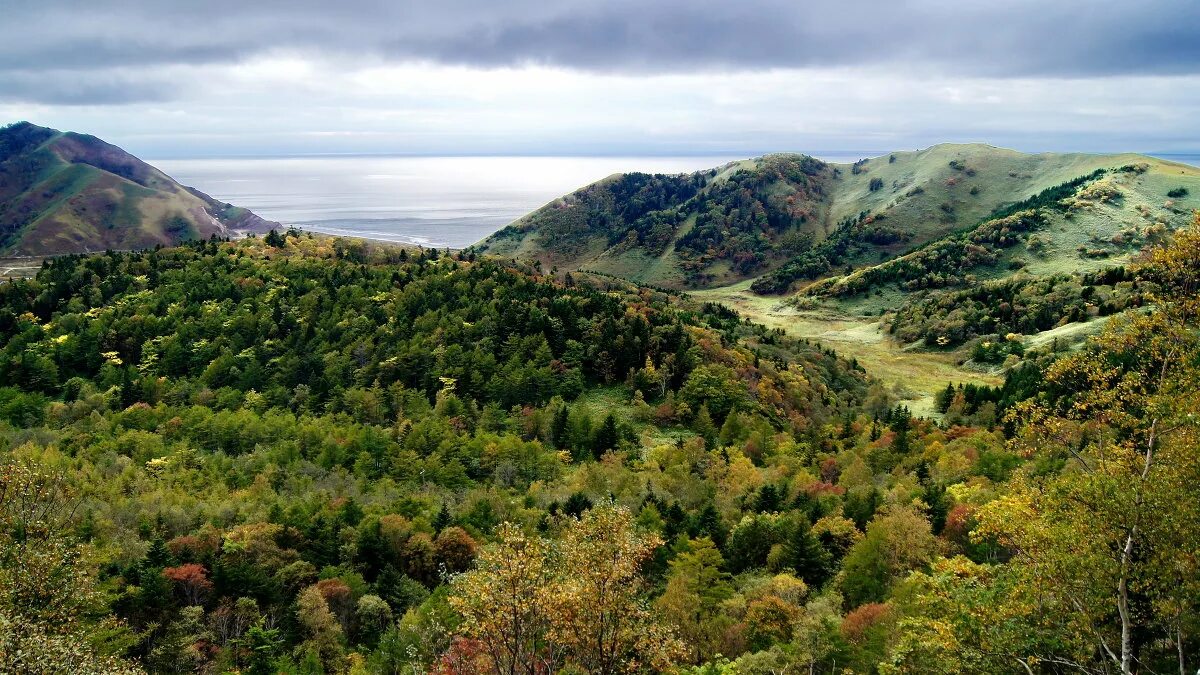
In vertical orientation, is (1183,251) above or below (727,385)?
above

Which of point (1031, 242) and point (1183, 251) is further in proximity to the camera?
point (1031, 242)

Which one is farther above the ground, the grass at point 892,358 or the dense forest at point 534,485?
the dense forest at point 534,485

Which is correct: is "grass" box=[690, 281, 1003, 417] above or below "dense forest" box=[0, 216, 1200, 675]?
below

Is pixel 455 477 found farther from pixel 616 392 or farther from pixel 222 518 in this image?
pixel 616 392

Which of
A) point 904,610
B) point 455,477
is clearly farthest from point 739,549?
point 455,477

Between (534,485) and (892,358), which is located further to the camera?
(892,358)

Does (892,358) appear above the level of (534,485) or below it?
below

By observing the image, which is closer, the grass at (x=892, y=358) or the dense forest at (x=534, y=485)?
the dense forest at (x=534, y=485)

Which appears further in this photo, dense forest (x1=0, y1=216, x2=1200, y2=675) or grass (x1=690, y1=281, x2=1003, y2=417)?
grass (x1=690, y1=281, x2=1003, y2=417)
